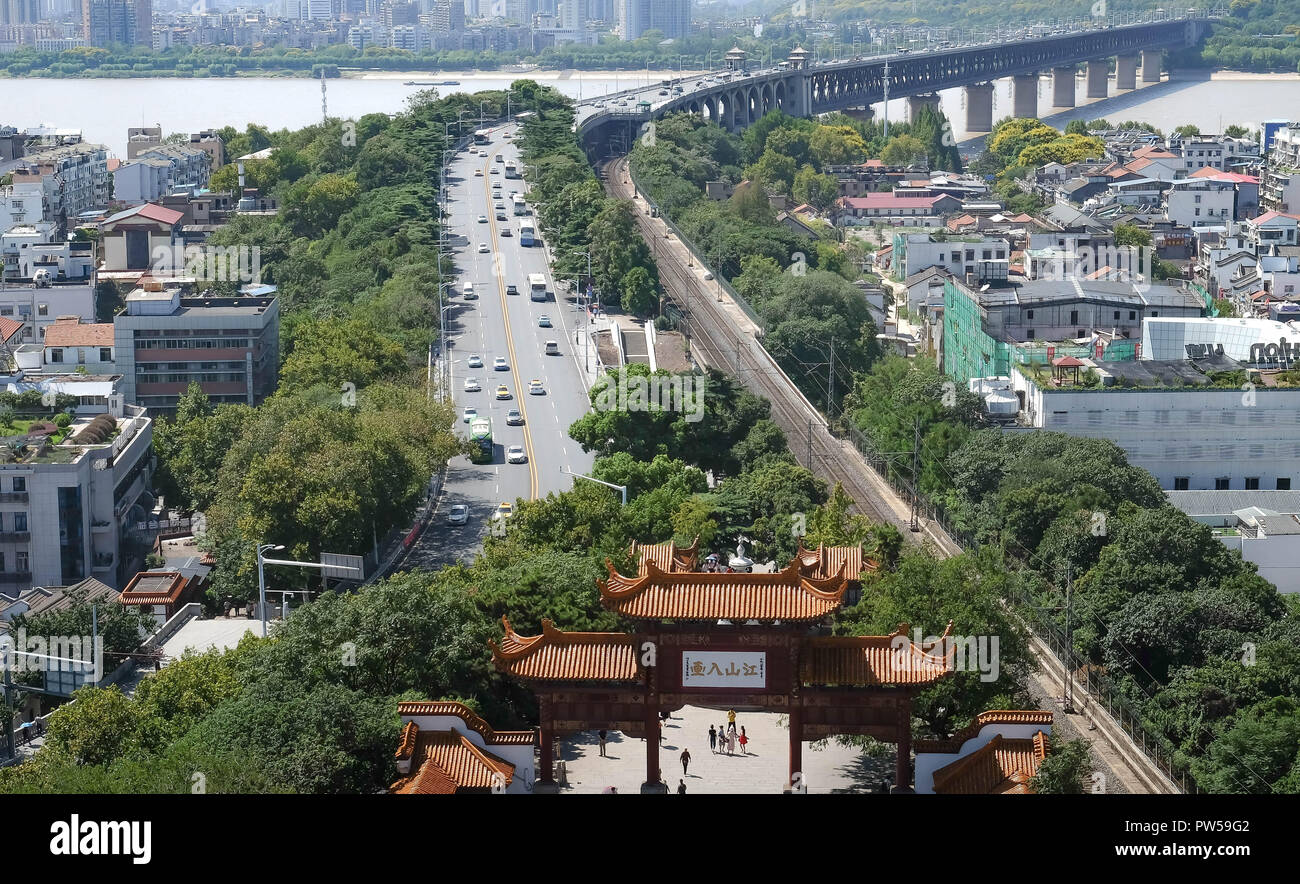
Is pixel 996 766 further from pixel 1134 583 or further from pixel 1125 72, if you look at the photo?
pixel 1125 72

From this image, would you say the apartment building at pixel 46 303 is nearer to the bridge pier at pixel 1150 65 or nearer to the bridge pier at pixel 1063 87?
the bridge pier at pixel 1063 87

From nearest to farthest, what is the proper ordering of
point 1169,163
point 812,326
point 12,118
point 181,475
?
point 181,475
point 812,326
point 1169,163
point 12,118

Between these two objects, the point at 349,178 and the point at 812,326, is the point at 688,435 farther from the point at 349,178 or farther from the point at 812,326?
the point at 349,178

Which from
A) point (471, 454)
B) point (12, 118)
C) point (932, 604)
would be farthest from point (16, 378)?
point (12, 118)

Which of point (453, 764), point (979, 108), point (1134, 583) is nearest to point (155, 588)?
point (453, 764)

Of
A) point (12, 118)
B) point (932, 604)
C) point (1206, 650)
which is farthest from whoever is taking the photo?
point (12, 118)
